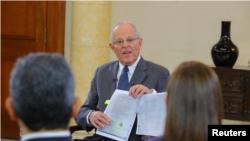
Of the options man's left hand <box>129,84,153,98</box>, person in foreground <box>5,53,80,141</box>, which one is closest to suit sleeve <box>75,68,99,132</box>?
man's left hand <box>129,84,153,98</box>

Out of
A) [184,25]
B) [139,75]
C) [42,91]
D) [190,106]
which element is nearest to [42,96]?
[42,91]

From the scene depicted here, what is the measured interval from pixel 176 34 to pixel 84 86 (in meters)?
1.36

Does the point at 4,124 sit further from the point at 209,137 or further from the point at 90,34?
the point at 209,137

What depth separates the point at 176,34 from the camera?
17.7 feet

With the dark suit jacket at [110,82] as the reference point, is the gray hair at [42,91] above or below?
above

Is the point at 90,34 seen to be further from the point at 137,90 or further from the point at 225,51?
the point at 137,90

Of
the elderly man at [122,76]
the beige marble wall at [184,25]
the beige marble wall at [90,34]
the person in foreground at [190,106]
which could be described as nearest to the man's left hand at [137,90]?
the elderly man at [122,76]

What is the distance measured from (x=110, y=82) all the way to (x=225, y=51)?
1.81m

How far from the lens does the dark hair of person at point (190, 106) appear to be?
1689 millimetres

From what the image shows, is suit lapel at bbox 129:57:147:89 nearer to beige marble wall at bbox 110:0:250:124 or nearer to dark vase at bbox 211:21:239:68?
dark vase at bbox 211:21:239:68

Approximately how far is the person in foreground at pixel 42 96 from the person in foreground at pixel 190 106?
415 millimetres

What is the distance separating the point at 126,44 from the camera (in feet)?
11.4

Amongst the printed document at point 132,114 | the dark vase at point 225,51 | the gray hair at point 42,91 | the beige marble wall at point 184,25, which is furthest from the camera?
the beige marble wall at point 184,25

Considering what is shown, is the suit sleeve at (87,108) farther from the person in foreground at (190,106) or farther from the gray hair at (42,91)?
the gray hair at (42,91)
